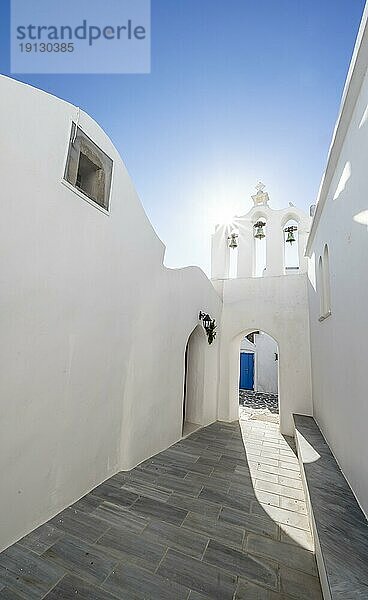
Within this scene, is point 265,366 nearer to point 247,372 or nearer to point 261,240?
point 247,372

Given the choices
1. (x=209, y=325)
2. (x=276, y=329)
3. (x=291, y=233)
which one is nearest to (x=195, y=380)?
(x=209, y=325)

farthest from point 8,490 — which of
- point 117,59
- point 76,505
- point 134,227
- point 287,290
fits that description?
point 287,290

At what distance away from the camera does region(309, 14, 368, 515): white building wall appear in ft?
6.93

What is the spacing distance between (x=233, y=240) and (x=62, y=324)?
618 centimetres

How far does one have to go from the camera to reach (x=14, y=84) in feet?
7.62

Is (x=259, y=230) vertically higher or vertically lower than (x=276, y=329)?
higher

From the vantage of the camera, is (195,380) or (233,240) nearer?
(195,380)

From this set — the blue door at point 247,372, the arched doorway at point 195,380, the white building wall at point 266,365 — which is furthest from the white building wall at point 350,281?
the blue door at point 247,372

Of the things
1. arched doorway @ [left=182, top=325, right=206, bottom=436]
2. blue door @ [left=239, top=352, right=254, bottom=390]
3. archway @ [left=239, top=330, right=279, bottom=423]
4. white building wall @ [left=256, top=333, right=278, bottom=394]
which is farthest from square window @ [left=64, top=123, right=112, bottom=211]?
blue door @ [left=239, top=352, right=254, bottom=390]

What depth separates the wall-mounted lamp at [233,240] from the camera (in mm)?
7707

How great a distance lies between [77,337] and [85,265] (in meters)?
0.84

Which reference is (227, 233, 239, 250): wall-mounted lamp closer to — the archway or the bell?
the bell

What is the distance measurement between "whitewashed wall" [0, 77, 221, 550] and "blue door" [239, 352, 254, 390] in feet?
35.7

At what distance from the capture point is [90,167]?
3311 mm
